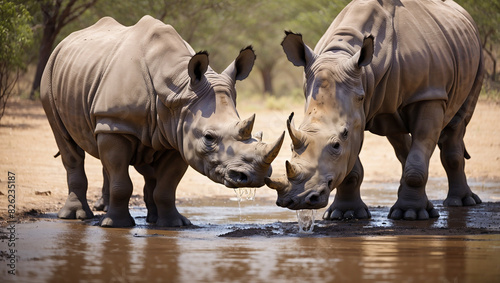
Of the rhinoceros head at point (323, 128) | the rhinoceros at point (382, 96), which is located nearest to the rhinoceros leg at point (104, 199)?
the rhinoceros at point (382, 96)

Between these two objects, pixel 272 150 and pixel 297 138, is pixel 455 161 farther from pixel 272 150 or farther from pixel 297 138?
pixel 272 150

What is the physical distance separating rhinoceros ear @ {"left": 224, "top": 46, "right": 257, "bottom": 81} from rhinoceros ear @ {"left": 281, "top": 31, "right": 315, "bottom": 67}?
323mm

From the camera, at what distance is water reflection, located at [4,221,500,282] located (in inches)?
215

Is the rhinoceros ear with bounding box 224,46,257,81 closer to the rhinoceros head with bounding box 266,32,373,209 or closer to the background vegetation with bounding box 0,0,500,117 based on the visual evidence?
the rhinoceros head with bounding box 266,32,373,209

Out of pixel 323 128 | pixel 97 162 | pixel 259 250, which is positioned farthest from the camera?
pixel 97 162

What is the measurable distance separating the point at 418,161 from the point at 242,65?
6.55 feet

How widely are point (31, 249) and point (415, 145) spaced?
4.03 meters

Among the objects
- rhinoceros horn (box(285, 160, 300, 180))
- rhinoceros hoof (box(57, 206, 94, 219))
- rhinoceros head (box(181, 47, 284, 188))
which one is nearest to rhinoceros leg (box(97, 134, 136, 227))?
rhinoceros head (box(181, 47, 284, 188))

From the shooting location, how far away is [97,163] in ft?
46.0

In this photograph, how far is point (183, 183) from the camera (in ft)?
41.0

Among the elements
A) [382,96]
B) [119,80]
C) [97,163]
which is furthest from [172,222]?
[97,163]

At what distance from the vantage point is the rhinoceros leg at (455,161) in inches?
412

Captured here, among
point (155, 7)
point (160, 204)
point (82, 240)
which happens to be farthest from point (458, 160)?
point (155, 7)

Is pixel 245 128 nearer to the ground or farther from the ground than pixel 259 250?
→ farther from the ground
